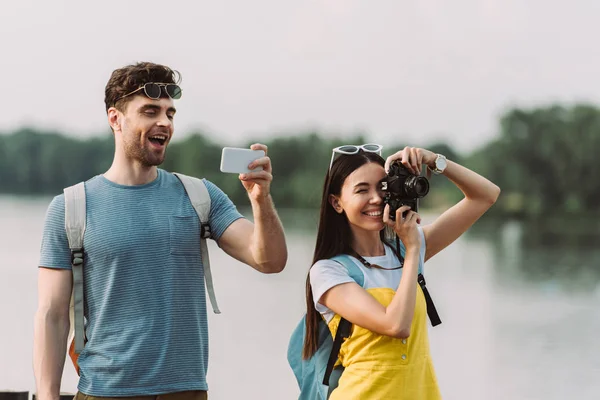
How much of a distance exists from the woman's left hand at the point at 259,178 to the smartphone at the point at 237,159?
1 centimetres

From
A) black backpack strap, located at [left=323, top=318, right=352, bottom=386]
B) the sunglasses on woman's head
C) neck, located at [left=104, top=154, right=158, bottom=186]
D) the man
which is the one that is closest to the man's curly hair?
the man

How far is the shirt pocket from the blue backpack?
42 cm

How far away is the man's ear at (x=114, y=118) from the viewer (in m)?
2.88

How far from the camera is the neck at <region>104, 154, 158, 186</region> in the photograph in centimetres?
286

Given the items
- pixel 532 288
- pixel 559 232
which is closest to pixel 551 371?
pixel 532 288

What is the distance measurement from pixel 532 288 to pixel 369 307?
→ 18531 millimetres

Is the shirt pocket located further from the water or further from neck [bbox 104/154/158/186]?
the water

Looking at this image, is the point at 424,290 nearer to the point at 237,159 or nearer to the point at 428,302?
the point at 428,302

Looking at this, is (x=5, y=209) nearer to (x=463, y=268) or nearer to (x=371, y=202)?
(x=463, y=268)

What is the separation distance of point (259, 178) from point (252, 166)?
42 mm

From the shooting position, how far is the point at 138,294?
8.92ft

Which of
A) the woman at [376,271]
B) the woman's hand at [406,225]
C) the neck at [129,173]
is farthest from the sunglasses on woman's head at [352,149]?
the neck at [129,173]

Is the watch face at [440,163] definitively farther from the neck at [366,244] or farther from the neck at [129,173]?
the neck at [129,173]

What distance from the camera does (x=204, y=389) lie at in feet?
9.12
